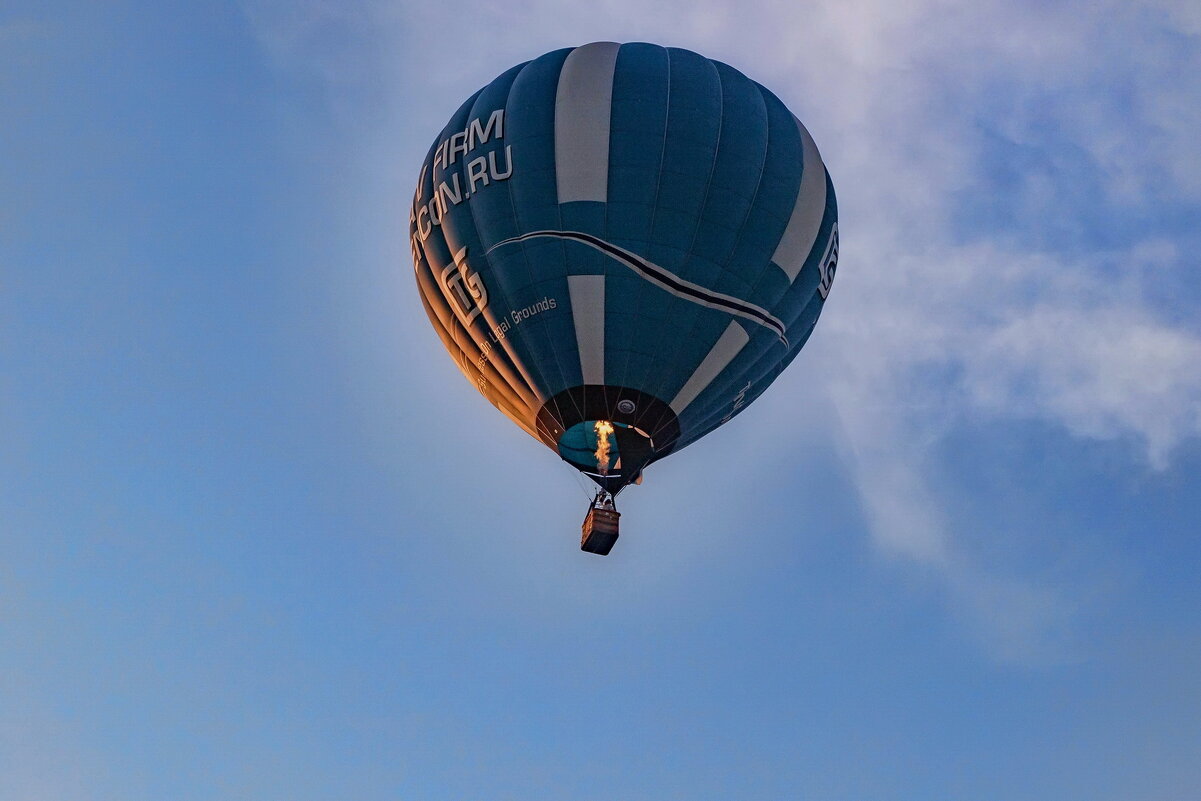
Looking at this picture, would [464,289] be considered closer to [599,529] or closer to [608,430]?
[608,430]

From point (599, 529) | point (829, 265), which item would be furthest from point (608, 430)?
point (829, 265)

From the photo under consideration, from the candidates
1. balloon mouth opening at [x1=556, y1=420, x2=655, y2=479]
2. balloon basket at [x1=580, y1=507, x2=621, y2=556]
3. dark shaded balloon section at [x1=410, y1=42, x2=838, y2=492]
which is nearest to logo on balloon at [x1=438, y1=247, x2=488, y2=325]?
dark shaded balloon section at [x1=410, y1=42, x2=838, y2=492]

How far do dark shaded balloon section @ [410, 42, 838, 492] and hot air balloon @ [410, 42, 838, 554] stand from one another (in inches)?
1.4

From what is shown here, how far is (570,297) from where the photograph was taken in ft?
95.5

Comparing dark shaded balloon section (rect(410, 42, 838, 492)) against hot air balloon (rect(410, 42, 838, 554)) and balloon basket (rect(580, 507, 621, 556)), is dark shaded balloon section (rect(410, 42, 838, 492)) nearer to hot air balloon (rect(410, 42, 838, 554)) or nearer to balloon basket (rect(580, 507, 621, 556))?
hot air balloon (rect(410, 42, 838, 554))

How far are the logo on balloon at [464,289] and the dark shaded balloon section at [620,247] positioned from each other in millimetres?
32

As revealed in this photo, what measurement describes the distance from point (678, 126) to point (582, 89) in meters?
1.91

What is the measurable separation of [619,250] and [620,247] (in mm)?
55

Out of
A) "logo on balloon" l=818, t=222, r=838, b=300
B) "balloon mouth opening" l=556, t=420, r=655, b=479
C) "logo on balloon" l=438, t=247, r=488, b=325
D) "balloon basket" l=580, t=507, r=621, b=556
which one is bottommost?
"balloon basket" l=580, t=507, r=621, b=556

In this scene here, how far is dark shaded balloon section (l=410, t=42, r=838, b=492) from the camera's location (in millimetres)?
29125

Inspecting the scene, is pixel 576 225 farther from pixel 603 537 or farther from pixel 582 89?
pixel 603 537

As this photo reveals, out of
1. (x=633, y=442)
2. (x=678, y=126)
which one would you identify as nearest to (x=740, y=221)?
(x=678, y=126)

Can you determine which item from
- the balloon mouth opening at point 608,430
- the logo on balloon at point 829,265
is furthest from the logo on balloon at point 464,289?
the logo on balloon at point 829,265

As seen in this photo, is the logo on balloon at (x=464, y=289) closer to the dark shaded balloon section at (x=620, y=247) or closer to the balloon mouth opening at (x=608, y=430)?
the dark shaded balloon section at (x=620, y=247)
